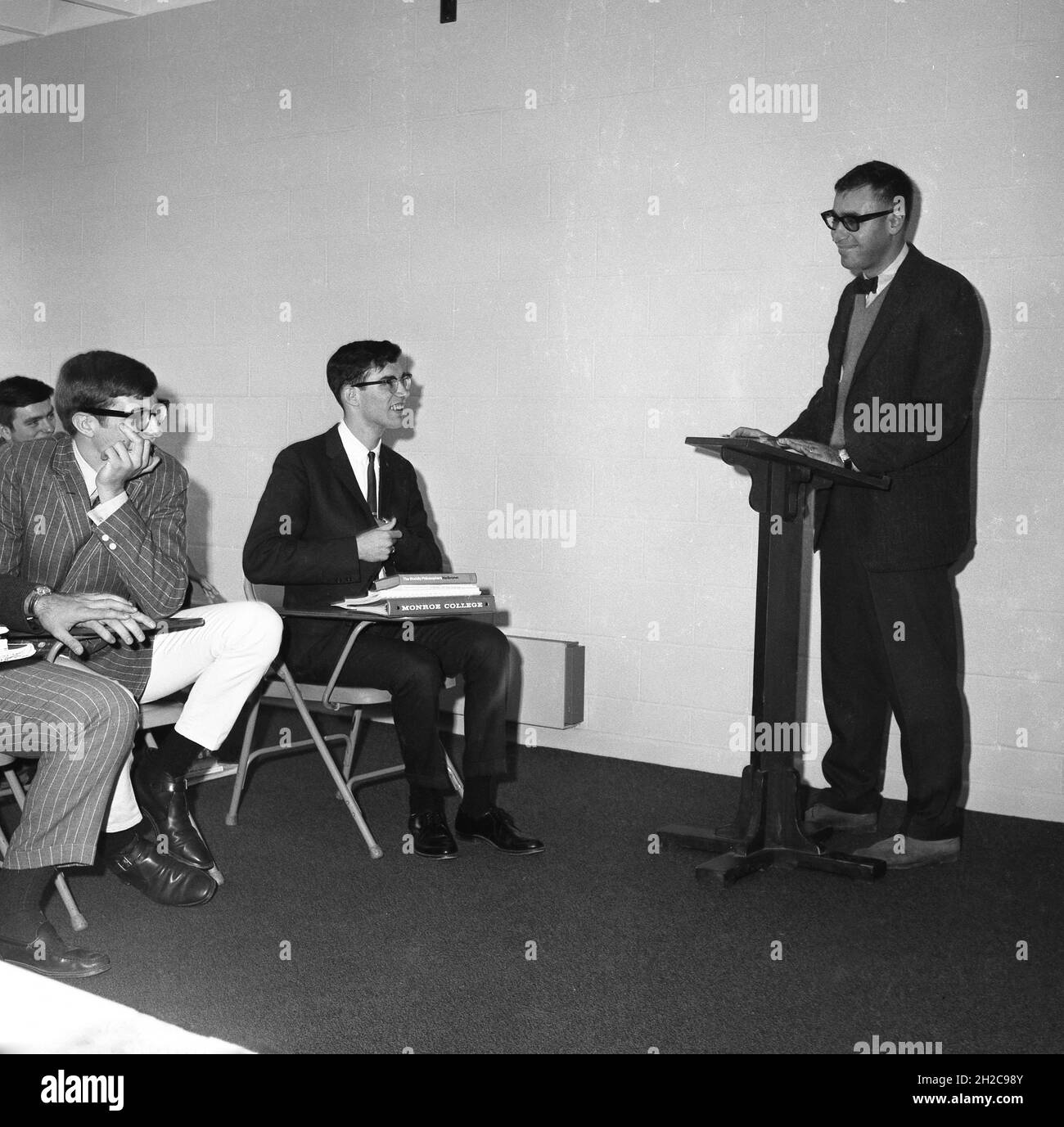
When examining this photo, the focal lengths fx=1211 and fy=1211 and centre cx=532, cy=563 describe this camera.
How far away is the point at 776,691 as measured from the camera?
131 inches

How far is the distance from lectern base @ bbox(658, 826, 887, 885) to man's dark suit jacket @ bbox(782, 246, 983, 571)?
2.66 feet

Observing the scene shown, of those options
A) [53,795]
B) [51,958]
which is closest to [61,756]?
[53,795]

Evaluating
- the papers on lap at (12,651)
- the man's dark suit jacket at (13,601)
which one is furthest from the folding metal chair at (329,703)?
the papers on lap at (12,651)

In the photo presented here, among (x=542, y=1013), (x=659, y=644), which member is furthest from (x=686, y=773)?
(x=542, y=1013)

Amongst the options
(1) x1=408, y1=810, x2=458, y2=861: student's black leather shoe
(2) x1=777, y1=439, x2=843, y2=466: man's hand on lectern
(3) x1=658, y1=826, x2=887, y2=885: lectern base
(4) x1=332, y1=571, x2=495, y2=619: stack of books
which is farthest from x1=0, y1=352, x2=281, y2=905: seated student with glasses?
(2) x1=777, y1=439, x2=843, y2=466: man's hand on lectern


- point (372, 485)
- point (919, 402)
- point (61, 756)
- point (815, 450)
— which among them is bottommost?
point (61, 756)

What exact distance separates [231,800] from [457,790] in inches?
28.1

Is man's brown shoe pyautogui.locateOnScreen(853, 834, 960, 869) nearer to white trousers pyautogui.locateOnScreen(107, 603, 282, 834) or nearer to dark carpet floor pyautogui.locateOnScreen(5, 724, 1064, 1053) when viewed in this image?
dark carpet floor pyautogui.locateOnScreen(5, 724, 1064, 1053)

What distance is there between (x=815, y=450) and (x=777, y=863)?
44.9 inches

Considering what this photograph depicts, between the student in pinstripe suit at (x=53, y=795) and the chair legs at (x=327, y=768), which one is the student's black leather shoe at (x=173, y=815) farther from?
the student in pinstripe suit at (x=53, y=795)

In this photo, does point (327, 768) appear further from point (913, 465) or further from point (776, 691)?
point (913, 465)

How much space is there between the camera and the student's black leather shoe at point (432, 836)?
3.41m

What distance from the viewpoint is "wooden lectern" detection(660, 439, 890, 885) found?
326cm

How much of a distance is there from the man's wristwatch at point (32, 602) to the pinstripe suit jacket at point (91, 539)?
0.14 m
